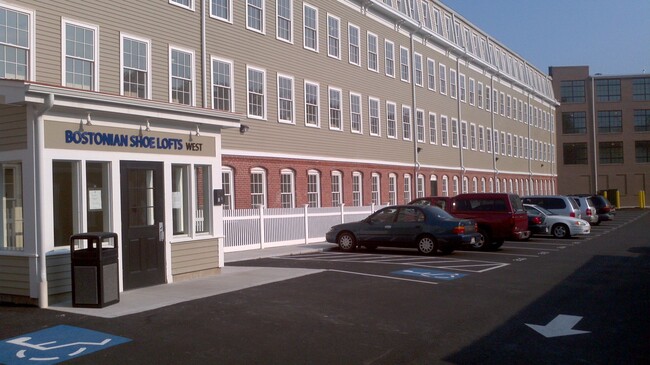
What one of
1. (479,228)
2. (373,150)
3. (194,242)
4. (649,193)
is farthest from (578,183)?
(194,242)

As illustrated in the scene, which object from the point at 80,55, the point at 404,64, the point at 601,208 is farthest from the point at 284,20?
the point at 601,208

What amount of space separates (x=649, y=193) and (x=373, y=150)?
2153 inches

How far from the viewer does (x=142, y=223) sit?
12.8 m

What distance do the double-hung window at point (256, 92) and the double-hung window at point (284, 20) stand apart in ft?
6.86

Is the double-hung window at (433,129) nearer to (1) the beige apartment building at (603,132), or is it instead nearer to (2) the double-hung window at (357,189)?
(2) the double-hung window at (357,189)

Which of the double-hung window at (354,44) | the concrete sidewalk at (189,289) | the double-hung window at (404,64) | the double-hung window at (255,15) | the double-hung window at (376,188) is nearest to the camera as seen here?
the concrete sidewalk at (189,289)

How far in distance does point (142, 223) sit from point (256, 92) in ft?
39.2

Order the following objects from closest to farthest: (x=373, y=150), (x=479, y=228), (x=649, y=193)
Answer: (x=479, y=228)
(x=373, y=150)
(x=649, y=193)

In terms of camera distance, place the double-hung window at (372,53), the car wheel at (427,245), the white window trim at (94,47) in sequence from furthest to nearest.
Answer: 1. the double-hung window at (372,53)
2. the car wheel at (427,245)
3. the white window trim at (94,47)

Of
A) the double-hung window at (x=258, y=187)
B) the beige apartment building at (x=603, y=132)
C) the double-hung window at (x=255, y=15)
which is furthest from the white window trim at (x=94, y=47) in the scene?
the beige apartment building at (x=603, y=132)

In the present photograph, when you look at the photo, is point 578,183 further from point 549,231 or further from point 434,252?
point 434,252

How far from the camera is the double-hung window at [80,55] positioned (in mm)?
17359

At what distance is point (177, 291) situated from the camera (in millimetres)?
12336

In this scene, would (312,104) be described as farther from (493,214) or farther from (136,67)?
(136,67)
